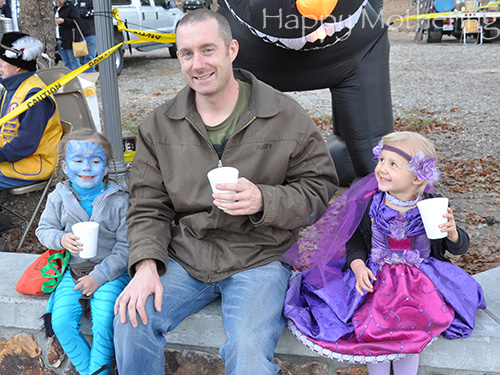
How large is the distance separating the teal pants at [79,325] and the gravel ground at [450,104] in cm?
188

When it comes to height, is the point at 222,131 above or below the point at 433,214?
above

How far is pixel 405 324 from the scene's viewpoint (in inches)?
88.2

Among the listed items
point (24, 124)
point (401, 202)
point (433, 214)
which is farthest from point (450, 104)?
point (433, 214)

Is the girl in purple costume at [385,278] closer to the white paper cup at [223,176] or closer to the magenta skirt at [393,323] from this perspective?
the magenta skirt at [393,323]

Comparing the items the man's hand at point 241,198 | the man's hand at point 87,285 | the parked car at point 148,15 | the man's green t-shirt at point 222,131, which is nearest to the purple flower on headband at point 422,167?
the man's hand at point 241,198

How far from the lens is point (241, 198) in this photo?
7.44 feet

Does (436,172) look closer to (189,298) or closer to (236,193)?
(236,193)

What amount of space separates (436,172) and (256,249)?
2.76ft

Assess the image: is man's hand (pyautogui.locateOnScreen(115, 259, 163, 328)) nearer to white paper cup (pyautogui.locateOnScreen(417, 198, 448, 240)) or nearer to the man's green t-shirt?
the man's green t-shirt

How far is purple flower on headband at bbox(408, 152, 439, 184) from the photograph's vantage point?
228 cm

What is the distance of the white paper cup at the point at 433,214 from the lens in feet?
7.02

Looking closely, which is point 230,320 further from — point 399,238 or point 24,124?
point 24,124

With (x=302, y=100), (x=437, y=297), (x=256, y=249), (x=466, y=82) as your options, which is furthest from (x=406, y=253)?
(x=466, y=82)

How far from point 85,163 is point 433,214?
5.27 ft
